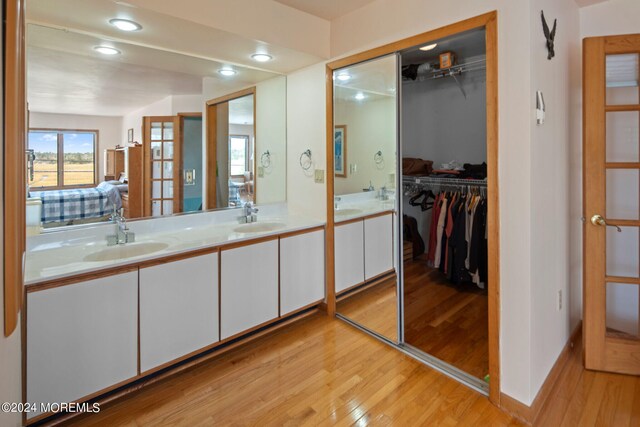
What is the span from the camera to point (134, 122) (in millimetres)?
2453

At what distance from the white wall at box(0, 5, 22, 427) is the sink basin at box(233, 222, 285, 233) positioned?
1477 mm

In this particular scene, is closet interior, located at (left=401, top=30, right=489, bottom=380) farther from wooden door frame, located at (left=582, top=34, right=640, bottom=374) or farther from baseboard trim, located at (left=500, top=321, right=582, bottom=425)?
wooden door frame, located at (left=582, top=34, right=640, bottom=374)

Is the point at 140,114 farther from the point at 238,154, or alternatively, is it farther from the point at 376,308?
the point at 376,308

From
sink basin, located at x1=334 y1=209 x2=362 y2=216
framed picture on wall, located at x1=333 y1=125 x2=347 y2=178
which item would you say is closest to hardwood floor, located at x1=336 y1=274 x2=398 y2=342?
sink basin, located at x1=334 y1=209 x2=362 y2=216

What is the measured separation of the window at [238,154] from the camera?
2971mm

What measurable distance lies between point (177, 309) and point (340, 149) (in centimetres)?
168

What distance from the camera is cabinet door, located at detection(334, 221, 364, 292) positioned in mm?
2936

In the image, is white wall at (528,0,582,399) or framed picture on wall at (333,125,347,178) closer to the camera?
white wall at (528,0,582,399)

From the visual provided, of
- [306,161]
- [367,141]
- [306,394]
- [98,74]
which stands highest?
[98,74]

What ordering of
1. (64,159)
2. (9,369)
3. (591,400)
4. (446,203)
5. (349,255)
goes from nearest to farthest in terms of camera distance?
1. (9,369)
2. (591,400)
3. (64,159)
4. (349,255)
5. (446,203)

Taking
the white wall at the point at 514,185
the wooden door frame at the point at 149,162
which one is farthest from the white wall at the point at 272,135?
the white wall at the point at 514,185

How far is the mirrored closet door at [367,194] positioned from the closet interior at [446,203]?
0.19m

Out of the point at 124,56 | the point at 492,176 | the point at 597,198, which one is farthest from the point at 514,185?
the point at 124,56

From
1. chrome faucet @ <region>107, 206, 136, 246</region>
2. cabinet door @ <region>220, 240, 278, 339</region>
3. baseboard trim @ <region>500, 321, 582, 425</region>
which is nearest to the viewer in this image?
baseboard trim @ <region>500, 321, 582, 425</region>
